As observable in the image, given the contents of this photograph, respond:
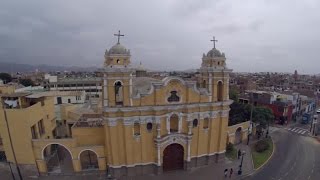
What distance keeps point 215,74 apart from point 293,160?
17218 mm

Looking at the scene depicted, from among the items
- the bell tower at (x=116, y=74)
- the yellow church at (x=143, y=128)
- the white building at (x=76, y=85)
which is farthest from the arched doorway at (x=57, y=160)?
the white building at (x=76, y=85)

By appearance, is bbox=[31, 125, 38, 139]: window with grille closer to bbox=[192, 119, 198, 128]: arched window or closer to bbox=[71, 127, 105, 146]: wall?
bbox=[71, 127, 105, 146]: wall

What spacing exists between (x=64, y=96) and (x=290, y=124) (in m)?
49.3

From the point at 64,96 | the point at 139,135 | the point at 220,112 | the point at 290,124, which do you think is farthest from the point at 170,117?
the point at 290,124

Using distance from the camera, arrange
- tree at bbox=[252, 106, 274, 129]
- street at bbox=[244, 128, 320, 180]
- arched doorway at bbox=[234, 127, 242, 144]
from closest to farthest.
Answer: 1. street at bbox=[244, 128, 320, 180]
2. arched doorway at bbox=[234, 127, 242, 144]
3. tree at bbox=[252, 106, 274, 129]

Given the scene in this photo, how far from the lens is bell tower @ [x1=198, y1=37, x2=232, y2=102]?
32.0 m

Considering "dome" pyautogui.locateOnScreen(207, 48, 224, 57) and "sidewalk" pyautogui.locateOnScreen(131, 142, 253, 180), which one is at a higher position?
"dome" pyautogui.locateOnScreen(207, 48, 224, 57)

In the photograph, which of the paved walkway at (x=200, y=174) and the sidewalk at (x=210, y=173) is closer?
the paved walkway at (x=200, y=174)

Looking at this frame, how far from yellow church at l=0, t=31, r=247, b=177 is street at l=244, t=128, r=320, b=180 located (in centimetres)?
676

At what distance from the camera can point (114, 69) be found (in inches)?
1086

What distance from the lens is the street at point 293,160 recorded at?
3141 cm

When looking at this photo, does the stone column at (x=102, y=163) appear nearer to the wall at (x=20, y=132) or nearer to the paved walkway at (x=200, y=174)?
the paved walkway at (x=200, y=174)

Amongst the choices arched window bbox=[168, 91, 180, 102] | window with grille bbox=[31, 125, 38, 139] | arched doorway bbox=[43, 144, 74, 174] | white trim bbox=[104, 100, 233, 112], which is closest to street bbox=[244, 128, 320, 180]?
white trim bbox=[104, 100, 233, 112]

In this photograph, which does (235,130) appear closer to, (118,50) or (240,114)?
(240,114)
